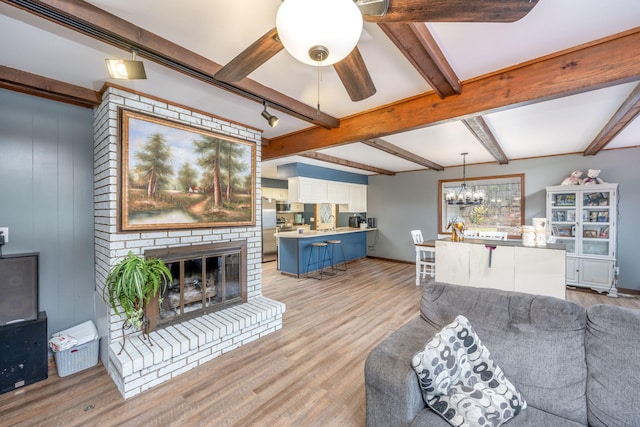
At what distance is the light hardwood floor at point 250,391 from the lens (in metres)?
1.82

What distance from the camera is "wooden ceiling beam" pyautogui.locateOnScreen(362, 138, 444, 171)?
150 inches

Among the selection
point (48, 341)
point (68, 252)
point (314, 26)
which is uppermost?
point (314, 26)

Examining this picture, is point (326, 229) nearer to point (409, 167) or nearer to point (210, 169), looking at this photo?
point (409, 167)

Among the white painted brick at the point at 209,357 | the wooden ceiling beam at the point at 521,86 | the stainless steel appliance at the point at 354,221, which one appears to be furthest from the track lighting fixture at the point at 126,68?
the stainless steel appliance at the point at 354,221

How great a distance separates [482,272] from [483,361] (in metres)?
2.16

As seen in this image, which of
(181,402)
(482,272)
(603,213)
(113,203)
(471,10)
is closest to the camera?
(471,10)

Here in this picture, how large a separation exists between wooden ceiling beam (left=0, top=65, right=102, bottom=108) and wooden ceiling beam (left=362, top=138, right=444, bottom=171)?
286 centimetres

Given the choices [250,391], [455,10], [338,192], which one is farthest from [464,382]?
[338,192]

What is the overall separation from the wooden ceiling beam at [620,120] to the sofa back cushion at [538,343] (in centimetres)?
221

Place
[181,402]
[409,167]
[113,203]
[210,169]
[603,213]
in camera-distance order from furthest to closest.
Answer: [409,167]
[603,213]
[210,169]
[113,203]
[181,402]

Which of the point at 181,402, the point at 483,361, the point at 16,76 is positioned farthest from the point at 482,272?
the point at 16,76

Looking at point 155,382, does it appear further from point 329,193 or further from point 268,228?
point 268,228

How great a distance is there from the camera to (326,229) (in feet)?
22.1

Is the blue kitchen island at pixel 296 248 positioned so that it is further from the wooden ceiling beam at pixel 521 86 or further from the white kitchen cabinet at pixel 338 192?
the wooden ceiling beam at pixel 521 86
